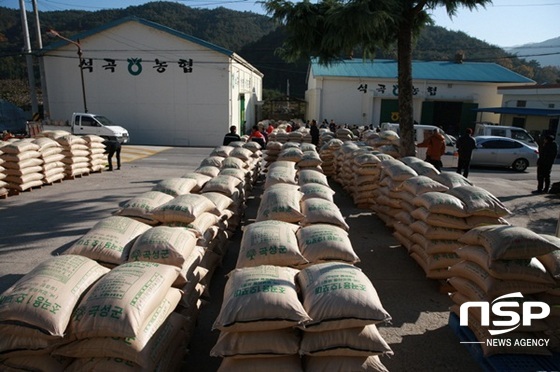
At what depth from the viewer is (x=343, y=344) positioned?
8.62 ft

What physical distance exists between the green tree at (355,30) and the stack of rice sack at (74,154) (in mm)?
6834

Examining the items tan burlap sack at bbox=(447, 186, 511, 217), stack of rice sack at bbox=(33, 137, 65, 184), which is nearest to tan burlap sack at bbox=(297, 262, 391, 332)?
tan burlap sack at bbox=(447, 186, 511, 217)

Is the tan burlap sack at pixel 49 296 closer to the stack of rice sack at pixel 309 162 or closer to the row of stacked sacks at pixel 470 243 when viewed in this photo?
the row of stacked sacks at pixel 470 243

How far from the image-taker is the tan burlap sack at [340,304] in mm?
2633

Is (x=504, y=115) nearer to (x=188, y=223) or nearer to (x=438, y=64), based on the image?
(x=438, y=64)

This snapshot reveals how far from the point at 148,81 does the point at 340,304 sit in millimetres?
23047

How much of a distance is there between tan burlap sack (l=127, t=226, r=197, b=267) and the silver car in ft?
48.9

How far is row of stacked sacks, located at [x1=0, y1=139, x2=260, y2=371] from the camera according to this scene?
251 centimetres

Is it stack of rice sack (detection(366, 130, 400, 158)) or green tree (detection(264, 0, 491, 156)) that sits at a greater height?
green tree (detection(264, 0, 491, 156))

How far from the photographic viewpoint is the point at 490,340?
3.25 m

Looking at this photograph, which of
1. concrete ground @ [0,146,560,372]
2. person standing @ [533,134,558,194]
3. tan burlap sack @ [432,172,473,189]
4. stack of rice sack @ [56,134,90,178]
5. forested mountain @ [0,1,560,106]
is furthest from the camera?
forested mountain @ [0,1,560,106]

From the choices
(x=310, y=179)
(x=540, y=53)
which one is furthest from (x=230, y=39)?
(x=310, y=179)

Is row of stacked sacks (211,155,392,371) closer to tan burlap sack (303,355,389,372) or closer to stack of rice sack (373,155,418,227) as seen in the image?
tan burlap sack (303,355,389,372)

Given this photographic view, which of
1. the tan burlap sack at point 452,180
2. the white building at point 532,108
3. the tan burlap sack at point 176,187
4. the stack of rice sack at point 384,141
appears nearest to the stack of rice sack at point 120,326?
the tan burlap sack at point 176,187
